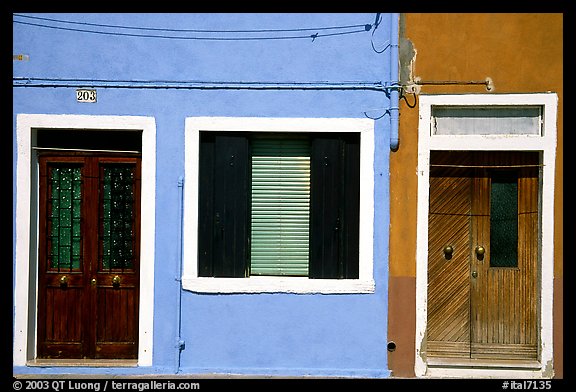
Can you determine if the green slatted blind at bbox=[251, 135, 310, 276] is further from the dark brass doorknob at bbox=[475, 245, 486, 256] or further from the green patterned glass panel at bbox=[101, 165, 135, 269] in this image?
the dark brass doorknob at bbox=[475, 245, 486, 256]

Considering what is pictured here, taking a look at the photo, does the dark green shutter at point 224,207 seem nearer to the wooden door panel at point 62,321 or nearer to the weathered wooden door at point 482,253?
the wooden door panel at point 62,321

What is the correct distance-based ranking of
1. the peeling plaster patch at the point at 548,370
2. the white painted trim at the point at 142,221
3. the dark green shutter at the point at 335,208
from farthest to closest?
the dark green shutter at the point at 335,208 → the white painted trim at the point at 142,221 → the peeling plaster patch at the point at 548,370

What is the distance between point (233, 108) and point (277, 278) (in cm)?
190

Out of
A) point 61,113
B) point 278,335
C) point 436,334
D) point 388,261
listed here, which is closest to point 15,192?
point 61,113

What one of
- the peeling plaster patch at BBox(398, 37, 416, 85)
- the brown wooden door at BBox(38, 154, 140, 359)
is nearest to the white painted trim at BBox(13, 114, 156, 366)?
the brown wooden door at BBox(38, 154, 140, 359)

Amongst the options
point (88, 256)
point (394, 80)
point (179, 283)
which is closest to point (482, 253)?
point (394, 80)

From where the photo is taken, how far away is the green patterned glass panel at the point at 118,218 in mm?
7301

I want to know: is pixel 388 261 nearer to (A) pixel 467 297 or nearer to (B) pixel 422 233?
(B) pixel 422 233

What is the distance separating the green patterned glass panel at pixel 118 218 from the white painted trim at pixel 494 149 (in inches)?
124

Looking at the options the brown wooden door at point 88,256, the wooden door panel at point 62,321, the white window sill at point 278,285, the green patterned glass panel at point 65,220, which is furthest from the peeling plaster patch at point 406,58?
the wooden door panel at point 62,321

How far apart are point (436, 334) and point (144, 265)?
3279 millimetres

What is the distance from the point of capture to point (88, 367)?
23.2 feet

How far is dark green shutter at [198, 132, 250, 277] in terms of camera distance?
7219 millimetres

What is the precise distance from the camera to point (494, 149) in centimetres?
707
